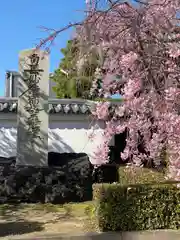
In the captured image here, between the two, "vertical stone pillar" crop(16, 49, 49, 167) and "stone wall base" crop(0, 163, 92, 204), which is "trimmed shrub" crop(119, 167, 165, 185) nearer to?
"stone wall base" crop(0, 163, 92, 204)

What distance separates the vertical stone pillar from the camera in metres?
10.3

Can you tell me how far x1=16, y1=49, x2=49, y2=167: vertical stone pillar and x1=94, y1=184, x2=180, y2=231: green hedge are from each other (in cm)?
424

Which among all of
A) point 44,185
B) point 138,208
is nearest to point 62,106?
point 44,185

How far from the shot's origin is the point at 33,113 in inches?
407

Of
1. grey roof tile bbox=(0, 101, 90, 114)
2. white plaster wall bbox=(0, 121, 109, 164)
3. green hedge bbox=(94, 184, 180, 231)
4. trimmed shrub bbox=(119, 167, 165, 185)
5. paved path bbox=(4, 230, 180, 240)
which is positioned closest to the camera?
paved path bbox=(4, 230, 180, 240)

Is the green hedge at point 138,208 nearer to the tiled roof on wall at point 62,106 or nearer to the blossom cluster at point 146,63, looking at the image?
the blossom cluster at point 146,63

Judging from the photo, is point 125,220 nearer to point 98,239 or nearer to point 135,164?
point 98,239

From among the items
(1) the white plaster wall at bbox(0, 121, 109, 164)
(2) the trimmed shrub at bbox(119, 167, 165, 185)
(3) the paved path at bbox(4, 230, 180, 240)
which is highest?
(1) the white plaster wall at bbox(0, 121, 109, 164)

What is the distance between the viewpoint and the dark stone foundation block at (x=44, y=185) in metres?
9.11

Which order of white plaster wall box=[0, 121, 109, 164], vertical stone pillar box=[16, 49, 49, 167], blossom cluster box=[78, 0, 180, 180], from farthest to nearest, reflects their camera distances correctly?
white plaster wall box=[0, 121, 109, 164]
vertical stone pillar box=[16, 49, 49, 167]
blossom cluster box=[78, 0, 180, 180]

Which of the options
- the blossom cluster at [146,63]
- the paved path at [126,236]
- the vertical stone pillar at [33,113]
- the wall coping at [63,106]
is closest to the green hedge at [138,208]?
the paved path at [126,236]

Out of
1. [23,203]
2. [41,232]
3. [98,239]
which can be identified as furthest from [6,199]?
[98,239]

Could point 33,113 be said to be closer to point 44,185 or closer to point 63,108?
point 44,185

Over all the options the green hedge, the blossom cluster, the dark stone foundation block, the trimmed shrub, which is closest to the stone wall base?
the dark stone foundation block
